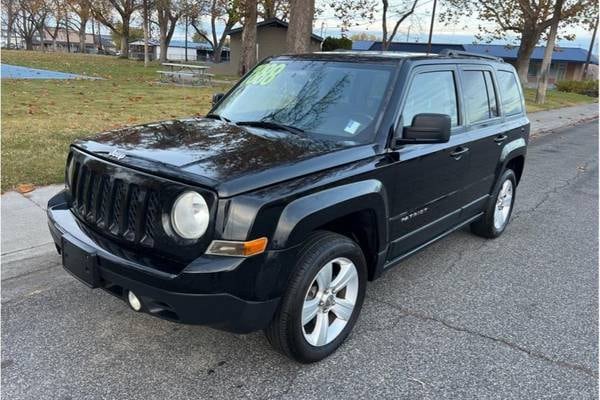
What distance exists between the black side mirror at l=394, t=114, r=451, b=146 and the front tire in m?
0.83

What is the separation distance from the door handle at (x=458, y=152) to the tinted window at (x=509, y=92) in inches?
46.5

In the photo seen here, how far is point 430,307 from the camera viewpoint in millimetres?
3900

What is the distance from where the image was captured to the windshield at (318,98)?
3512mm

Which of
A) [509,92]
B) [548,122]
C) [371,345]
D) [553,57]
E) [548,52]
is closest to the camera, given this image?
[371,345]

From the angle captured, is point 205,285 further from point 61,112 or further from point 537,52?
point 537,52

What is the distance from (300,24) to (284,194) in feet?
30.8

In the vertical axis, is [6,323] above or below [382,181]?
below

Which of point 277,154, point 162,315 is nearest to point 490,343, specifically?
point 277,154

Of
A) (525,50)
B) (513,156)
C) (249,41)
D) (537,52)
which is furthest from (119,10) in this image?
(537,52)

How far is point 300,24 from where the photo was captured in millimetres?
11258

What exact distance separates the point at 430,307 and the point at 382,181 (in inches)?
46.6

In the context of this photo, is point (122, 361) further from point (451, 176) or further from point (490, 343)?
point (451, 176)

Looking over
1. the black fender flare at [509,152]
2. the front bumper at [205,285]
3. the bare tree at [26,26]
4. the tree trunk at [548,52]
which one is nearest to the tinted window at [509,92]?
the black fender flare at [509,152]

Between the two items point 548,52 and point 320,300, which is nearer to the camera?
point 320,300
